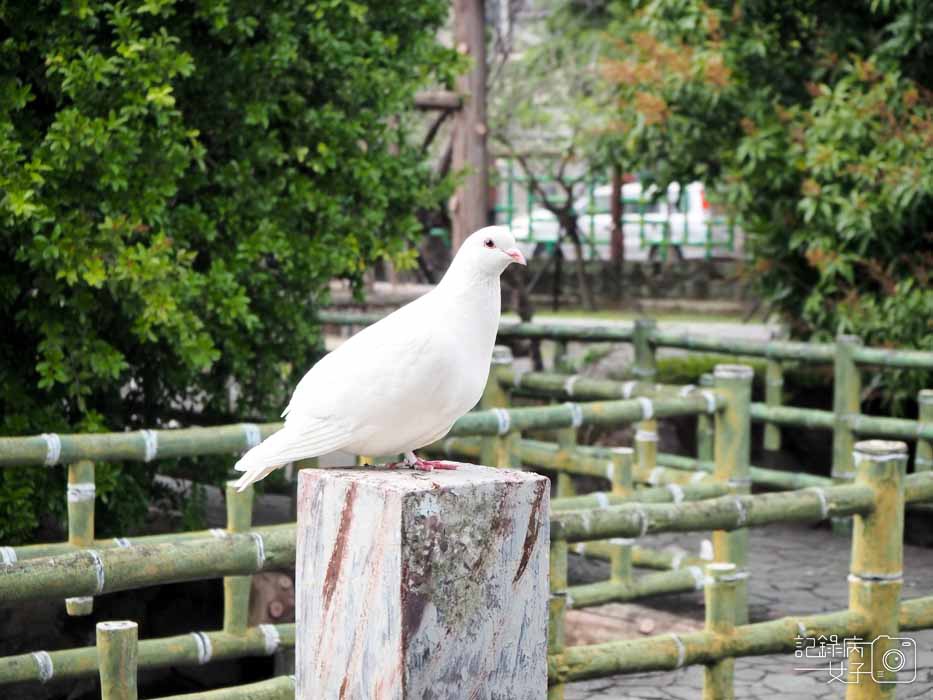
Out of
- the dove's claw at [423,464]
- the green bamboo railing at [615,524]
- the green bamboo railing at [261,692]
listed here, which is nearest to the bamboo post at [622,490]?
the green bamboo railing at [615,524]

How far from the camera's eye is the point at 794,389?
30.5ft

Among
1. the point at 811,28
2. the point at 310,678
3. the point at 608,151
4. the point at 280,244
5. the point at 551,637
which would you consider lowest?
the point at 551,637

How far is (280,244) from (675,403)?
1937 mm

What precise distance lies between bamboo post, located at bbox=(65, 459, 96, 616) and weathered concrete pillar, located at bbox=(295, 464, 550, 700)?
207cm

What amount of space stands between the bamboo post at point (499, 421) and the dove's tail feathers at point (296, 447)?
2.64 metres

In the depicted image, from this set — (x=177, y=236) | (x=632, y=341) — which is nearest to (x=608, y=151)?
(x=632, y=341)

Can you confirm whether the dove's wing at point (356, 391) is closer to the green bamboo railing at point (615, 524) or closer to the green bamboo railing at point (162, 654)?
the green bamboo railing at point (615, 524)

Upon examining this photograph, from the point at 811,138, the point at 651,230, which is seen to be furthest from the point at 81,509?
the point at 651,230

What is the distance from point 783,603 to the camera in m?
6.80

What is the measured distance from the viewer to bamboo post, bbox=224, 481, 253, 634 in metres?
4.75

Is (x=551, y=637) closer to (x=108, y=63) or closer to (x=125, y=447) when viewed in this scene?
(x=125, y=447)

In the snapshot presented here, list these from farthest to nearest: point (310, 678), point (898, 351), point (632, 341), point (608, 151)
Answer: point (608, 151) → point (632, 341) → point (898, 351) → point (310, 678)

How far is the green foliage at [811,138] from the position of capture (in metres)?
8.12

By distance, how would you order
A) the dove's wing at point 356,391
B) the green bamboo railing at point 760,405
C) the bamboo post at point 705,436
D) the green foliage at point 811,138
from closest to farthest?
the dove's wing at point 356,391 → the green bamboo railing at point 760,405 → the bamboo post at point 705,436 → the green foliage at point 811,138
